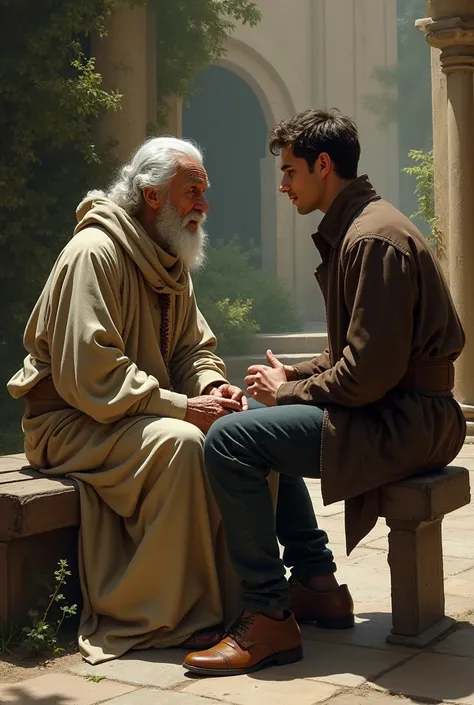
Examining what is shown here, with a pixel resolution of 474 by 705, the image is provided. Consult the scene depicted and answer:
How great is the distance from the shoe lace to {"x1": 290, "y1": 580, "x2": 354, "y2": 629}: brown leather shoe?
55 cm

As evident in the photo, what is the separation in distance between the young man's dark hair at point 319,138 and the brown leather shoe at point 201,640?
1.58 m

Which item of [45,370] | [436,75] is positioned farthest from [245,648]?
[436,75]

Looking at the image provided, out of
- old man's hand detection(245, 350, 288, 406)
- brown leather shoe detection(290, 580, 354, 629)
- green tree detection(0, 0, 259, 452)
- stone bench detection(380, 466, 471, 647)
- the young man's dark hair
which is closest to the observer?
stone bench detection(380, 466, 471, 647)

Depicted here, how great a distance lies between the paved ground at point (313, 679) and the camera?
131 inches

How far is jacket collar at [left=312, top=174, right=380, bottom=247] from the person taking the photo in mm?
3785

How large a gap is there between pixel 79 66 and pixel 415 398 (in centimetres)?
761

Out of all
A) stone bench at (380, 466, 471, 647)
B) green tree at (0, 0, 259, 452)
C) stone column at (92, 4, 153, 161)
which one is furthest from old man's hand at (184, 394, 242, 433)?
stone column at (92, 4, 153, 161)

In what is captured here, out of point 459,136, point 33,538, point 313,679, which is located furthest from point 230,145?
point 313,679

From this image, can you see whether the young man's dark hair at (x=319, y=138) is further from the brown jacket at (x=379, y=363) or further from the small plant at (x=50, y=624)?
the small plant at (x=50, y=624)

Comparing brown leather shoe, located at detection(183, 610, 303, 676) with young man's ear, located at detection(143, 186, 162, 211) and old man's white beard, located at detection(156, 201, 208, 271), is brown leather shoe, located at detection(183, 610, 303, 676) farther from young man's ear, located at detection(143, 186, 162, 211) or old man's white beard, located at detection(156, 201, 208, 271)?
young man's ear, located at detection(143, 186, 162, 211)

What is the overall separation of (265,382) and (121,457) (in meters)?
0.57

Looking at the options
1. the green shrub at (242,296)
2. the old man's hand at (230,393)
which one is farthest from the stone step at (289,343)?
the old man's hand at (230,393)

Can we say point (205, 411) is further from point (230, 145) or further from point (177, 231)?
point (230, 145)

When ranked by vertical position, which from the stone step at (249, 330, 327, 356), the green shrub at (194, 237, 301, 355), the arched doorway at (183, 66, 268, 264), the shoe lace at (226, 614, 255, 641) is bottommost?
the shoe lace at (226, 614, 255, 641)
